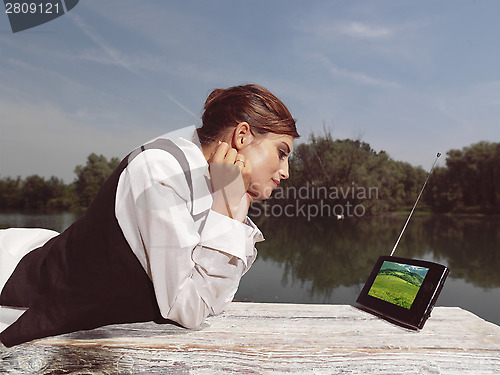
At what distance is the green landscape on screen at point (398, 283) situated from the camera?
1.64 metres

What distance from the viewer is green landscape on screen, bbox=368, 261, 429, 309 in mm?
1645

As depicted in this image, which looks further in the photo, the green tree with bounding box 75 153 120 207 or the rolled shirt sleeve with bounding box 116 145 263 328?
the green tree with bounding box 75 153 120 207

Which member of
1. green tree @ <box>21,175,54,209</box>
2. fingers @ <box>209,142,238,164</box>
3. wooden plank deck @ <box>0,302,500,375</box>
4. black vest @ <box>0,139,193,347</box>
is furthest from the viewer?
green tree @ <box>21,175,54,209</box>

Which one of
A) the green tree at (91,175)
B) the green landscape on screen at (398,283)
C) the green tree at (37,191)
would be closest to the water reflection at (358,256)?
the green tree at (91,175)

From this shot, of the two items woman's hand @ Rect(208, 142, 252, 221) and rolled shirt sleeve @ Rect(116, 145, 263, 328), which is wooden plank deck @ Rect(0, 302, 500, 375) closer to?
rolled shirt sleeve @ Rect(116, 145, 263, 328)

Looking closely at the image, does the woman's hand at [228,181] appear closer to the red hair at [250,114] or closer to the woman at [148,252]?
the woman at [148,252]

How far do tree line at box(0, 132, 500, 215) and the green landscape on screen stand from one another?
70.1 ft

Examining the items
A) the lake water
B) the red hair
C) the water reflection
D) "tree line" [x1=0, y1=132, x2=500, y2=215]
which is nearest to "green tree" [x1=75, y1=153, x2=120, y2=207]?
"tree line" [x1=0, y1=132, x2=500, y2=215]

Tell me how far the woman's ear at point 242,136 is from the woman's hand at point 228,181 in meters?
0.12

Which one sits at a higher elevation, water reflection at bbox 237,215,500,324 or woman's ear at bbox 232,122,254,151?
woman's ear at bbox 232,122,254,151

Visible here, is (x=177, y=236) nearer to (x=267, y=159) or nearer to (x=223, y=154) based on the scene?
(x=223, y=154)

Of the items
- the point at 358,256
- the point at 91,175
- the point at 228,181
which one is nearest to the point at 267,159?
the point at 228,181

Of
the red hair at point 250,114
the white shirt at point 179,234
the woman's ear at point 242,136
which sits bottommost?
the white shirt at point 179,234

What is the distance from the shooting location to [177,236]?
4.31 feet
